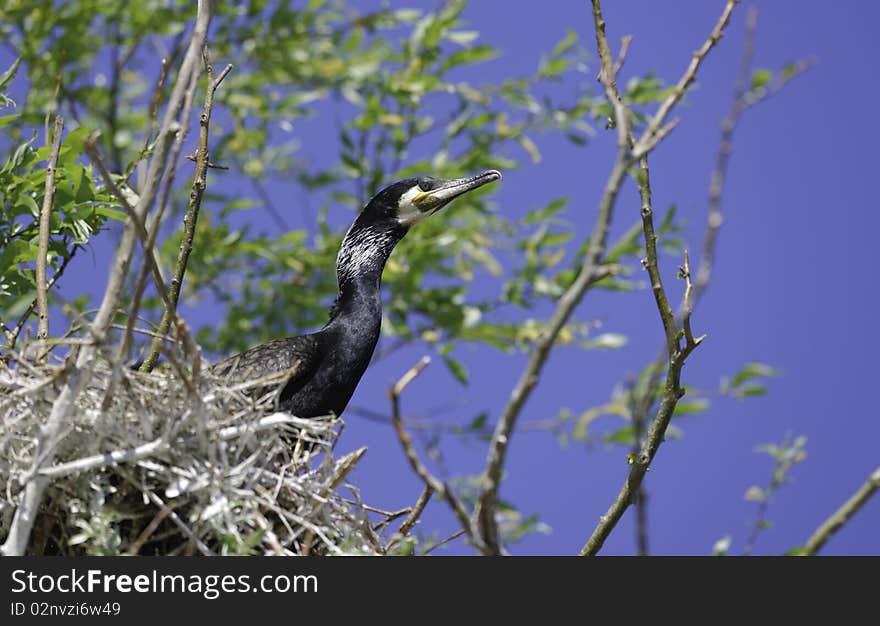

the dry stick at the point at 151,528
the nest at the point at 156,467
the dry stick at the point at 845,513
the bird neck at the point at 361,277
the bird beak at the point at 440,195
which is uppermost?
the bird beak at the point at 440,195

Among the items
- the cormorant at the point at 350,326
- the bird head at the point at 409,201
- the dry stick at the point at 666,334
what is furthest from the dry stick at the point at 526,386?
the bird head at the point at 409,201

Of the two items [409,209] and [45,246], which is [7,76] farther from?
[409,209]

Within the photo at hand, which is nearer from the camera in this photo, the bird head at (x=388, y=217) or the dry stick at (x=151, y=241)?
the dry stick at (x=151, y=241)

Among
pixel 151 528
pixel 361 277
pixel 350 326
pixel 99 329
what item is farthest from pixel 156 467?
pixel 361 277

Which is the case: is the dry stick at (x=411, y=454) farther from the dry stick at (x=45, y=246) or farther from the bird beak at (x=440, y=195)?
the bird beak at (x=440, y=195)

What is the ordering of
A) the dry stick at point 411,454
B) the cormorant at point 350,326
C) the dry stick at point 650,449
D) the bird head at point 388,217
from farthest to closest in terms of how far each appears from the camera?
1. the bird head at point 388,217
2. the cormorant at point 350,326
3. the dry stick at point 650,449
4. the dry stick at point 411,454

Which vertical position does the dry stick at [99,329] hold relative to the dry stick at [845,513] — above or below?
above

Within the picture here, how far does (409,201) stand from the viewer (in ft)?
18.2

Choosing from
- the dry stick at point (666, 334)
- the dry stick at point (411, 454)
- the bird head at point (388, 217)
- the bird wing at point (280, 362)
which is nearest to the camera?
the dry stick at point (411, 454)

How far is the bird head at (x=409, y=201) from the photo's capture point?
5.50 metres

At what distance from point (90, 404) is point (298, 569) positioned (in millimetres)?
699

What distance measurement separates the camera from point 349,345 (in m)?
4.90

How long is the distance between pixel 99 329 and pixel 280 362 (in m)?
1.66

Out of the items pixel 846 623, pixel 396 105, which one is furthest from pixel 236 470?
pixel 396 105
